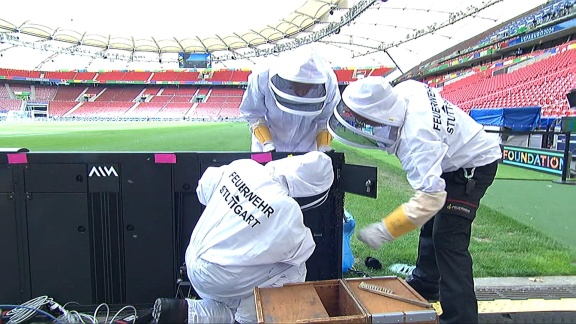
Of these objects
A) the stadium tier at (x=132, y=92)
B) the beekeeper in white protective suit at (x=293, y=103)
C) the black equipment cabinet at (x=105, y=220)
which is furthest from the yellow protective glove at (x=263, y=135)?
the stadium tier at (x=132, y=92)

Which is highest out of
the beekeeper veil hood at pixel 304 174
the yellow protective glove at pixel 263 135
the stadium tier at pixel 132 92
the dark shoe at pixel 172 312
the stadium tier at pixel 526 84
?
the stadium tier at pixel 132 92

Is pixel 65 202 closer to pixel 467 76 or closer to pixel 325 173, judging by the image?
pixel 325 173

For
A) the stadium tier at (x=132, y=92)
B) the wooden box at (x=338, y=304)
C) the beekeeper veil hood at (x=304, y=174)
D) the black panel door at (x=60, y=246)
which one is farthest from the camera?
the stadium tier at (x=132, y=92)

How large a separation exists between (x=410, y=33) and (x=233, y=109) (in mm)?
28375

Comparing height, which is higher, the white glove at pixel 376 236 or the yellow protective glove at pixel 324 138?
the yellow protective glove at pixel 324 138

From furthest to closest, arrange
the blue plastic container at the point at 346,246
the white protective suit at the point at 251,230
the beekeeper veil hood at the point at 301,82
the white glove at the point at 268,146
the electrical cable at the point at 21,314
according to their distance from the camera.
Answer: the white glove at the point at 268,146, the blue plastic container at the point at 346,246, the beekeeper veil hood at the point at 301,82, the electrical cable at the point at 21,314, the white protective suit at the point at 251,230

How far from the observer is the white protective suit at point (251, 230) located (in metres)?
1.78

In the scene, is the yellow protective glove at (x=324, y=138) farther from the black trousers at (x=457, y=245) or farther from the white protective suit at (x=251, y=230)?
the white protective suit at (x=251, y=230)

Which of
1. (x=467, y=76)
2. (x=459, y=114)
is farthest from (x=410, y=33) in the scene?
(x=459, y=114)

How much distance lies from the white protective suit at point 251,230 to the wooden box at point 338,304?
0.13 m

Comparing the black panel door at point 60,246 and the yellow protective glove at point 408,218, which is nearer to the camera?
the yellow protective glove at point 408,218

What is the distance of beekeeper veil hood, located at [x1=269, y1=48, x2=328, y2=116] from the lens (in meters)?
2.75

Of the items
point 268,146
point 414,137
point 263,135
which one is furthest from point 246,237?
point 263,135

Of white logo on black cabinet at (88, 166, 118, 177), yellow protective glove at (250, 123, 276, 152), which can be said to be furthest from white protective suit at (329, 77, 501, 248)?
white logo on black cabinet at (88, 166, 118, 177)
